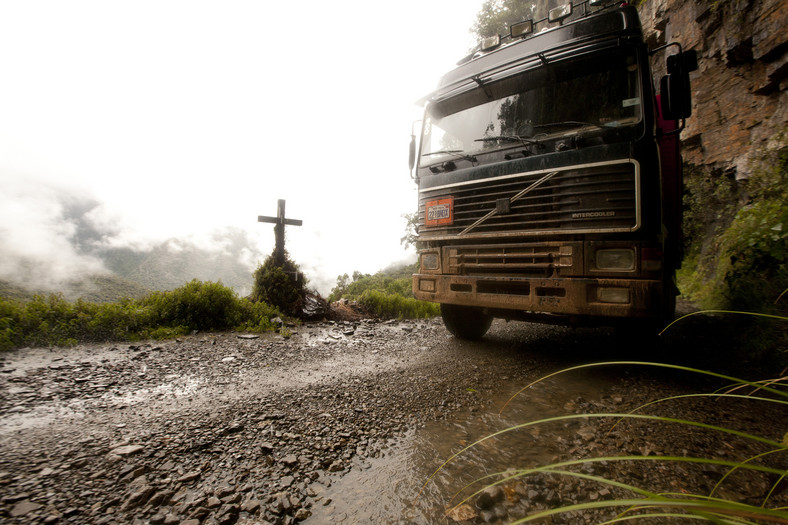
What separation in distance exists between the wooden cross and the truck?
3820 mm

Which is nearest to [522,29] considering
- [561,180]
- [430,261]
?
[561,180]

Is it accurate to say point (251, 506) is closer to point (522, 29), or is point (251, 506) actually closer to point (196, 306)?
point (196, 306)

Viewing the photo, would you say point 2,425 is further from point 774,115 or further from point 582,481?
point 774,115

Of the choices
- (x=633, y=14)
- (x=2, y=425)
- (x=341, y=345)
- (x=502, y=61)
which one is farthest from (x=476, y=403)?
(x=633, y=14)

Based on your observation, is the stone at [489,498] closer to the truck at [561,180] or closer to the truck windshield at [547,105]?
the truck at [561,180]

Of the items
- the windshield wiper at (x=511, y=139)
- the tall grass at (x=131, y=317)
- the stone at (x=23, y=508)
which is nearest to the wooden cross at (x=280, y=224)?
the tall grass at (x=131, y=317)

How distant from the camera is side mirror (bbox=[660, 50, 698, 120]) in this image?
3229mm

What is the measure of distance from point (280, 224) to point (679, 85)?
21.7 ft

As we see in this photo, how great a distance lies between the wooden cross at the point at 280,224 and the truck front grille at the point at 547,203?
13.5 feet

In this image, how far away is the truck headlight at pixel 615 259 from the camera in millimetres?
3010

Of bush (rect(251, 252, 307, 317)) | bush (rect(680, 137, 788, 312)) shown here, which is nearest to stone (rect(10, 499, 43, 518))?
bush (rect(251, 252, 307, 317))

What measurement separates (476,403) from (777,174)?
5.11 metres

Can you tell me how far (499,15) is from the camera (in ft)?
70.5

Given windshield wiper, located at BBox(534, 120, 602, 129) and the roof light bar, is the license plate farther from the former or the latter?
the roof light bar
